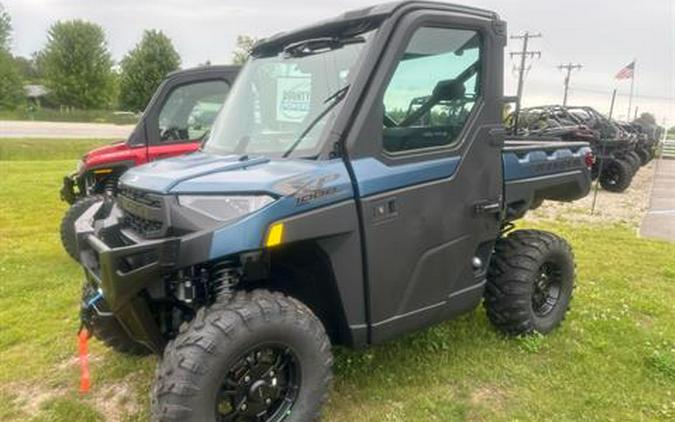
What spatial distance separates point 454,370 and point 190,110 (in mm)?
4354

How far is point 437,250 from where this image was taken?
347 centimetres

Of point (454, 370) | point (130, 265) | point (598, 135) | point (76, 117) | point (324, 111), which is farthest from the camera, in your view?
point (76, 117)

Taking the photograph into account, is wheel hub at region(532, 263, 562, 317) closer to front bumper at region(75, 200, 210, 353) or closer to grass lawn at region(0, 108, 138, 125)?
front bumper at region(75, 200, 210, 353)

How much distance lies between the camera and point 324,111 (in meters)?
3.12

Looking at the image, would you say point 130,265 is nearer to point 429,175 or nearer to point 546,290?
point 429,175

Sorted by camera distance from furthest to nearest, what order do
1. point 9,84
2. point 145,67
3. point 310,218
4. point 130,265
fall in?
point 9,84 < point 145,67 < point 310,218 < point 130,265

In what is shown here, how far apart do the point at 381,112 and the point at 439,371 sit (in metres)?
1.89

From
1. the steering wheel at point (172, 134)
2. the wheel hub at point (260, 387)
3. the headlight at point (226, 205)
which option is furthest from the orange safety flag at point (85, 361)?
the steering wheel at point (172, 134)

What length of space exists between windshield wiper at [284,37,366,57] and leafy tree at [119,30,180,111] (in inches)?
1872

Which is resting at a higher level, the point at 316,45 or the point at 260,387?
the point at 316,45

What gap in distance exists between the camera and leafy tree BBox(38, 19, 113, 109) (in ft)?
176

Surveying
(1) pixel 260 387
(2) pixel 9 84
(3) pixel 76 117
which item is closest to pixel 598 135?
(1) pixel 260 387

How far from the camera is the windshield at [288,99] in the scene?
3.14 metres

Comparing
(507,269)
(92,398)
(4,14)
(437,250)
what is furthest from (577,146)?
(4,14)
